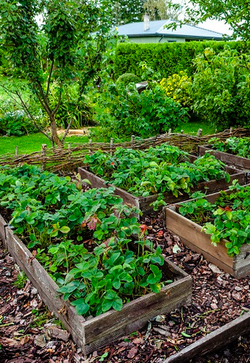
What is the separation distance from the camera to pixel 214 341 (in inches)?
83.4

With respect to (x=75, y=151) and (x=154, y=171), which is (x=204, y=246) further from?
(x=75, y=151)

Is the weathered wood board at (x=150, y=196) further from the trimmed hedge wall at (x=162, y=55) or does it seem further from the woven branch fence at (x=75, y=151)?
the trimmed hedge wall at (x=162, y=55)

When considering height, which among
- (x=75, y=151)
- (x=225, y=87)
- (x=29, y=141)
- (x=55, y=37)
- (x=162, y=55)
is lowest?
(x=29, y=141)

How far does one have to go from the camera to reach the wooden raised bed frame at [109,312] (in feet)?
6.91

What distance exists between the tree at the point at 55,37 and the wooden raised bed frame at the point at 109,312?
3582 millimetres

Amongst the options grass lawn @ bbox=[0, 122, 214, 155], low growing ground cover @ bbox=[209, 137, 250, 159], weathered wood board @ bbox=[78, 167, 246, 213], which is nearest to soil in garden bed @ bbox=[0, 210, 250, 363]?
weathered wood board @ bbox=[78, 167, 246, 213]

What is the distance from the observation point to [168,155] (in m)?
4.80

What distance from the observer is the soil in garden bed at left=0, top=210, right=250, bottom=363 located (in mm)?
2133

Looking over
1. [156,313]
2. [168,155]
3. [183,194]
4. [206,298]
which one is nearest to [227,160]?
[168,155]

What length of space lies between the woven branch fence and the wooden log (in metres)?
3.49

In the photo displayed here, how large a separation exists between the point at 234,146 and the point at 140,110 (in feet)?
6.07

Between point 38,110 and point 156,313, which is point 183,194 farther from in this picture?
point 38,110

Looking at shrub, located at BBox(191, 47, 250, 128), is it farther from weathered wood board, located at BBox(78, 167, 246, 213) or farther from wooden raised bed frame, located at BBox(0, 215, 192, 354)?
wooden raised bed frame, located at BBox(0, 215, 192, 354)

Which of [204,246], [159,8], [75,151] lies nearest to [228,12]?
[75,151]
